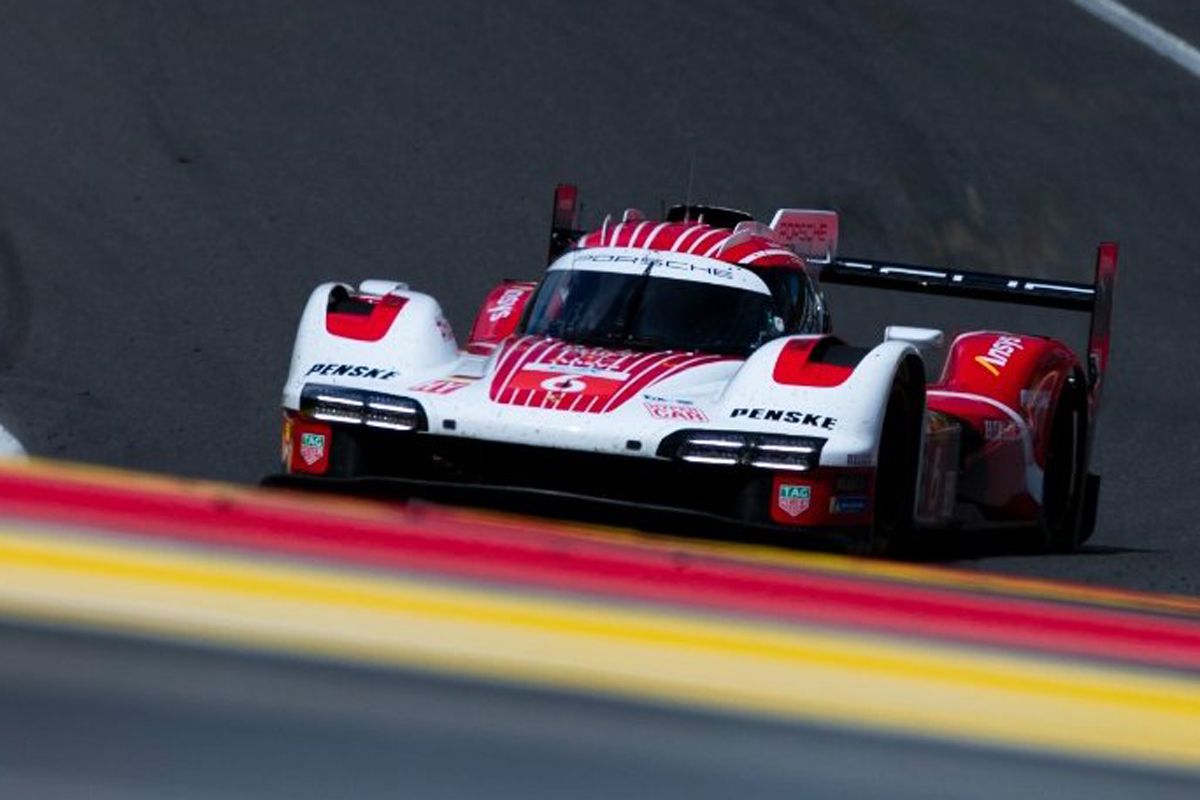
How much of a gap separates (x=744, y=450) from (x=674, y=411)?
298 mm

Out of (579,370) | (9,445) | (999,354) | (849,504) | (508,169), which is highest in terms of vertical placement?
(508,169)

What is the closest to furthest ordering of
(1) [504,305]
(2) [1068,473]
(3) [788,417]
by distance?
1. (3) [788,417]
2. (1) [504,305]
3. (2) [1068,473]

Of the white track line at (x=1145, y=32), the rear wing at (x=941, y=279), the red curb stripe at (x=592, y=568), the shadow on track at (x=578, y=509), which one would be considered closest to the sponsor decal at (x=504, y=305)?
the rear wing at (x=941, y=279)

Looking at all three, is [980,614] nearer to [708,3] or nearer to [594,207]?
[594,207]

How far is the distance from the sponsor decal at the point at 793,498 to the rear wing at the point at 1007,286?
2.96 metres

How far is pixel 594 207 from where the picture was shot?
14.2 meters

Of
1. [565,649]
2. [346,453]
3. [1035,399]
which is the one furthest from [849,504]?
[565,649]

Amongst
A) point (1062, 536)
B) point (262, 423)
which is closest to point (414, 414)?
point (262, 423)

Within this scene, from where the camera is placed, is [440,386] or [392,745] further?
[440,386]

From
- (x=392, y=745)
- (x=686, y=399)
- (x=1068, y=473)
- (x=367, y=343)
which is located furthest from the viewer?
(x=1068, y=473)

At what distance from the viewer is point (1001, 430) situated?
29.9ft

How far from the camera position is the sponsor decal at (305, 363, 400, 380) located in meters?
7.62

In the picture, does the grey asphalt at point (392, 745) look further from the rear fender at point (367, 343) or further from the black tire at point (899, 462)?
the black tire at point (899, 462)

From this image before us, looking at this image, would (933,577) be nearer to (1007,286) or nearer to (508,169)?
(1007,286)
